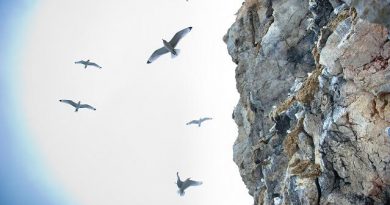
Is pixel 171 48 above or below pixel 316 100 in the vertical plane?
above

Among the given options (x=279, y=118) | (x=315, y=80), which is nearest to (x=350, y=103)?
(x=315, y=80)

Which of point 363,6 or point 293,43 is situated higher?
point 293,43

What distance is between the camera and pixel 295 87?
3350 cm

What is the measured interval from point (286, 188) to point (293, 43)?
14.0m

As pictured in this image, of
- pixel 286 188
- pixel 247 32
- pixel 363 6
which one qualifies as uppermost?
pixel 247 32

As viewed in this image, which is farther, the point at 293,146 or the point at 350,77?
the point at 293,146

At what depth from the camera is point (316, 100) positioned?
26.4m

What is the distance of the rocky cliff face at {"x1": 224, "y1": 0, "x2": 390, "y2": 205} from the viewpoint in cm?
2069

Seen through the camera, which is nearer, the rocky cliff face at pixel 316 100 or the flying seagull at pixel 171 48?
the rocky cliff face at pixel 316 100

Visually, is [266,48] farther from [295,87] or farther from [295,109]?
[295,109]

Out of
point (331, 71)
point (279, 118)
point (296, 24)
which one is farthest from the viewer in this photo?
point (296, 24)

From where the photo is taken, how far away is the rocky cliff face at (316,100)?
20.7m

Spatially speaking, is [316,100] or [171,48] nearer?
[316,100]

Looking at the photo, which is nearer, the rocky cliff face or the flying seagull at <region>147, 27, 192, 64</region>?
the rocky cliff face
